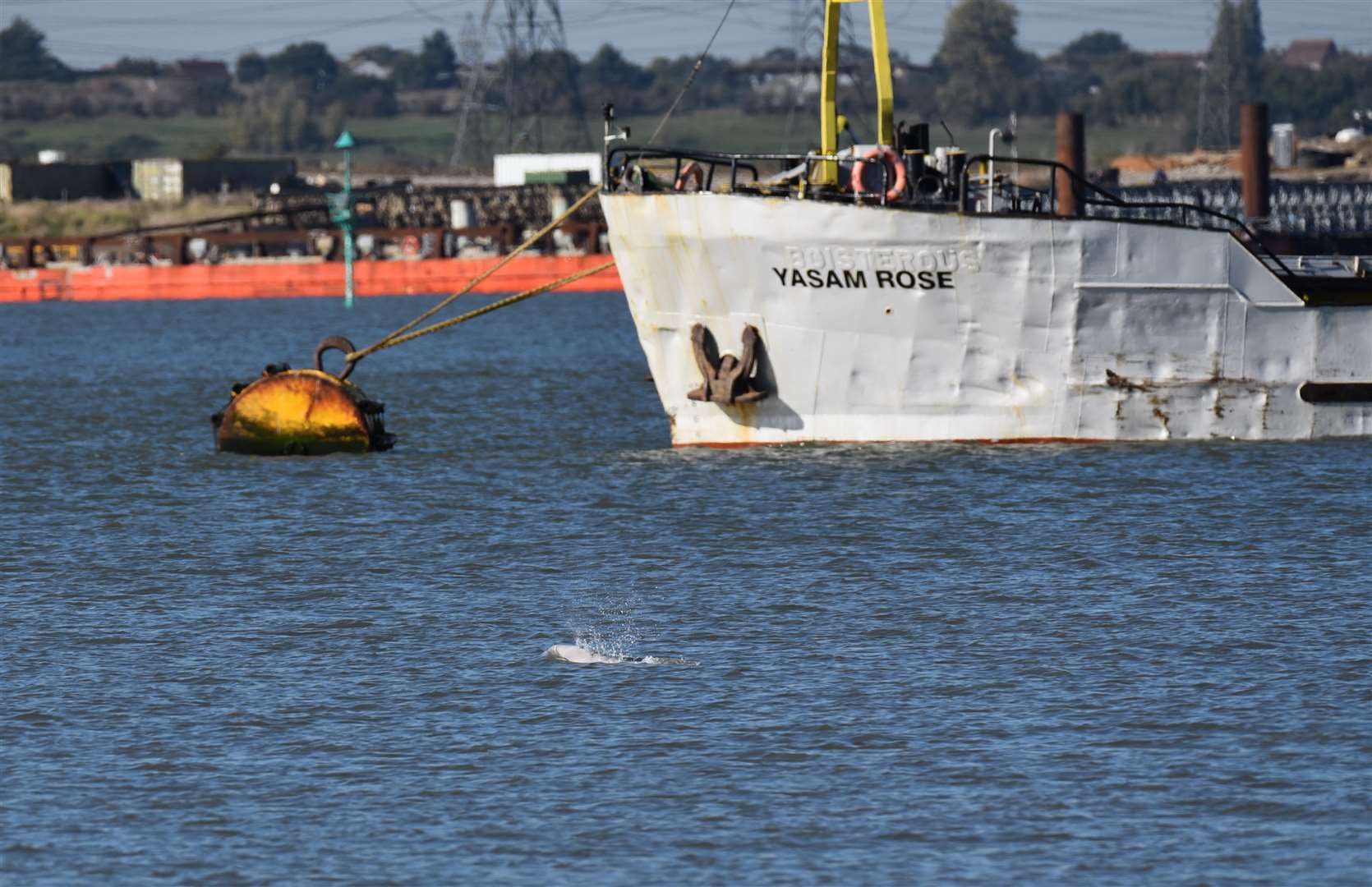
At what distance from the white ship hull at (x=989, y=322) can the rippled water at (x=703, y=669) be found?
23.4 inches

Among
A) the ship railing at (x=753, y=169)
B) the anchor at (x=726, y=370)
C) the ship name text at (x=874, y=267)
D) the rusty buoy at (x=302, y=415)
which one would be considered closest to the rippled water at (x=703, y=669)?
the rusty buoy at (x=302, y=415)

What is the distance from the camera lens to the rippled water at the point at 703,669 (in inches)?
459

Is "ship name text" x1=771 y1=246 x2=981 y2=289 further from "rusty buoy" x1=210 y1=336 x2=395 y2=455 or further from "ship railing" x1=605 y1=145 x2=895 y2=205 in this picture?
"rusty buoy" x1=210 y1=336 x2=395 y2=455

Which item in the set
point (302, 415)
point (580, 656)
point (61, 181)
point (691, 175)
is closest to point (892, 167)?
point (691, 175)

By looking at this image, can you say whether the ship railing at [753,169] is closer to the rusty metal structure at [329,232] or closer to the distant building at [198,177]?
the rusty metal structure at [329,232]

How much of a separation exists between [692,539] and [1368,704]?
9297mm

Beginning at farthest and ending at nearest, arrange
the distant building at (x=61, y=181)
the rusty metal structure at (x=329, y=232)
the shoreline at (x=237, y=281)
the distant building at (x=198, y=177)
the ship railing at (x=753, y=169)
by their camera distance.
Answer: the distant building at (x=198, y=177), the distant building at (x=61, y=181), the rusty metal structure at (x=329, y=232), the shoreline at (x=237, y=281), the ship railing at (x=753, y=169)

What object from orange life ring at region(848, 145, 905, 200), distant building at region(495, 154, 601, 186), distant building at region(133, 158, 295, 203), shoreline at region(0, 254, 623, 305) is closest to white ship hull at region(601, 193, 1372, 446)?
orange life ring at region(848, 145, 905, 200)

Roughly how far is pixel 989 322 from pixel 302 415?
31.4 feet

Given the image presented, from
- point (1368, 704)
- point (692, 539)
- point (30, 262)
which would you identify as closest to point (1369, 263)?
point (692, 539)

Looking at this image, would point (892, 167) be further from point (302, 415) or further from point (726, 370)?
point (302, 415)

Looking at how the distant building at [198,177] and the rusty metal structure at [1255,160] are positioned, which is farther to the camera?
the distant building at [198,177]

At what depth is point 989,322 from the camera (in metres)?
26.4

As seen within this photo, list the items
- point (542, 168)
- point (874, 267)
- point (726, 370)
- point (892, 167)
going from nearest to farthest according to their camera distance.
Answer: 1. point (874, 267)
2. point (892, 167)
3. point (726, 370)
4. point (542, 168)
